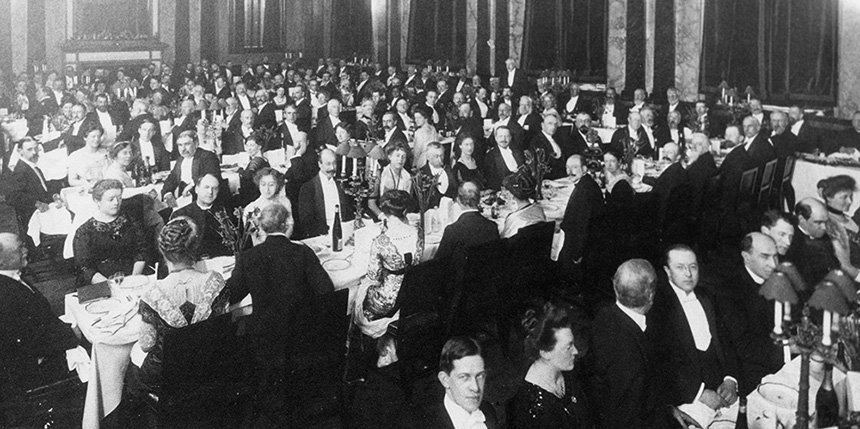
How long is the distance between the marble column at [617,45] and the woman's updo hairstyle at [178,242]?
943 centimetres

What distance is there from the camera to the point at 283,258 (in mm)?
4039

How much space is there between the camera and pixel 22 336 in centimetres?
363

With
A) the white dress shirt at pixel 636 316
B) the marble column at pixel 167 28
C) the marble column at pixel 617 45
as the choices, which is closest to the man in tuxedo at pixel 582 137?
the marble column at pixel 617 45

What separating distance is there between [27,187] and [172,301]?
341cm

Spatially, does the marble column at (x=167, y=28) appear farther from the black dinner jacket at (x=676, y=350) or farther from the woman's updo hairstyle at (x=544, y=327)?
the woman's updo hairstyle at (x=544, y=327)

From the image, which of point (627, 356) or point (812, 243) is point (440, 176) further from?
point (627, 356)

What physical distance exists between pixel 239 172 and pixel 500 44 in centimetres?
873

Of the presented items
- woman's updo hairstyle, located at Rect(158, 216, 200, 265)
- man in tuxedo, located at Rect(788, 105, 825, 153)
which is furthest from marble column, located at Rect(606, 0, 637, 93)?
woman's updo hairstyle, located at Rect(158, 216, 200, 265)

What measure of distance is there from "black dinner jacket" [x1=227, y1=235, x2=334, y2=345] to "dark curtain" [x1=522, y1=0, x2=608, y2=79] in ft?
30.9

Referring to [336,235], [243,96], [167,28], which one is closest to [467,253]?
[336,235]

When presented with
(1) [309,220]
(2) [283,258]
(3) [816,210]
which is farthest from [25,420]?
(3) [816,210]

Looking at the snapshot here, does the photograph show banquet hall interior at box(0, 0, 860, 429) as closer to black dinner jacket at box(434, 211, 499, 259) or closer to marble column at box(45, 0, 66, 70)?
black dinner jacket at box(434, 211, 499, 259)

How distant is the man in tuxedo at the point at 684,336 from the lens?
3.46 meters

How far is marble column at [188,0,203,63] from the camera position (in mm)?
17297
